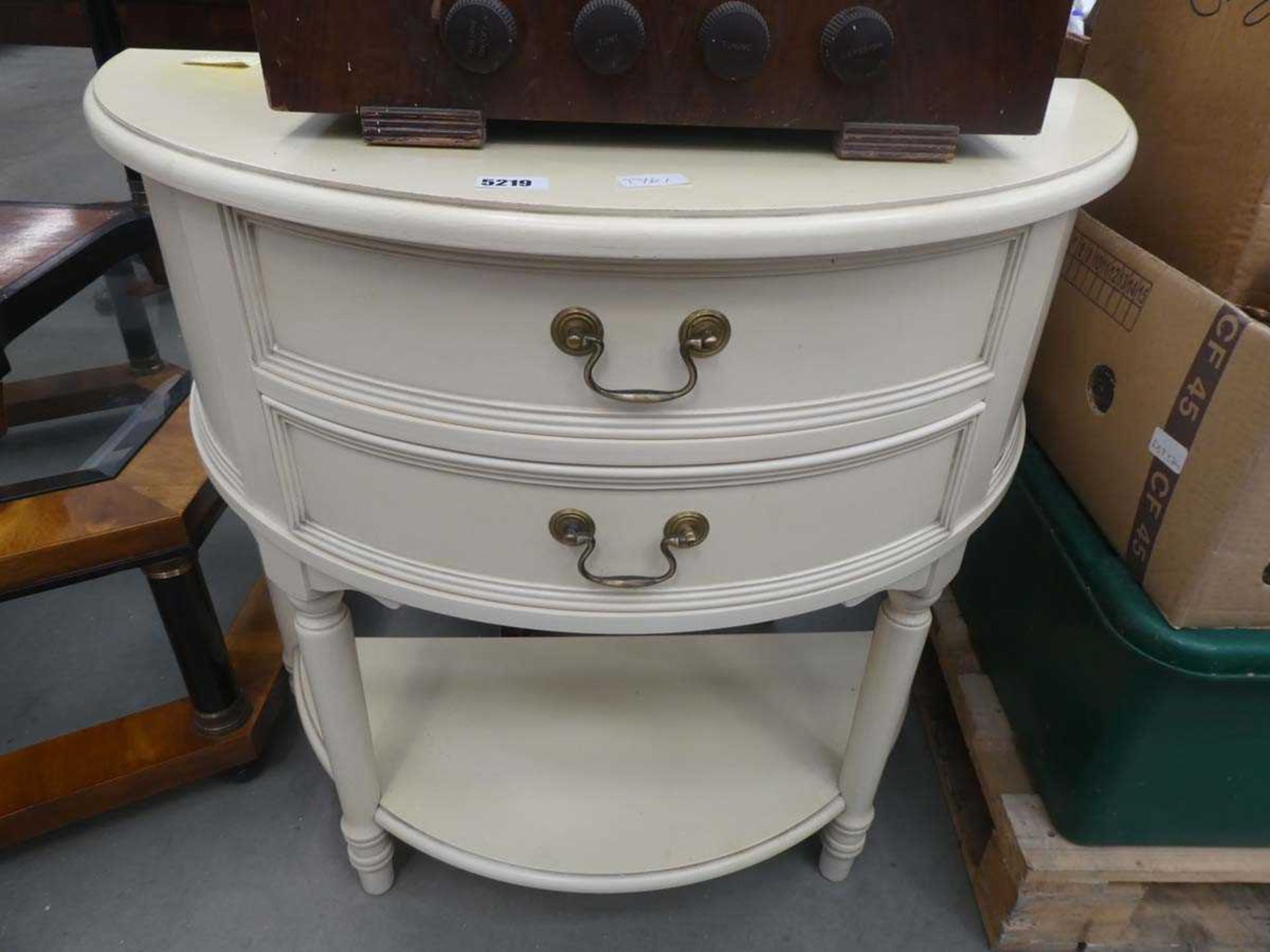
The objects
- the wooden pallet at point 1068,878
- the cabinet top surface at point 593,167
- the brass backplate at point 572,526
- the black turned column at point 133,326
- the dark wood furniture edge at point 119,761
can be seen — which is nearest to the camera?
the cabinet top surface at point 593,167

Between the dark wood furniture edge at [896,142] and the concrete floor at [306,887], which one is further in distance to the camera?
the concrete floor at [306,887]

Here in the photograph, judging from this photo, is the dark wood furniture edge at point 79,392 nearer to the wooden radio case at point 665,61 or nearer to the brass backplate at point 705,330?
the wooden radio case at point 665,61

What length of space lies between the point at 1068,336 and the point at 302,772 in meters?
0.97

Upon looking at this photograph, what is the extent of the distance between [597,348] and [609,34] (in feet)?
0.52

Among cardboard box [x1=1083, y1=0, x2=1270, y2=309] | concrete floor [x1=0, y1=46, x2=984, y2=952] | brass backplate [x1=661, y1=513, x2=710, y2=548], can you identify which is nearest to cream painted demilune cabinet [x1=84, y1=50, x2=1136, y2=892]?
brass backplate [x1=661, y1=513, x2=710, y2=548]

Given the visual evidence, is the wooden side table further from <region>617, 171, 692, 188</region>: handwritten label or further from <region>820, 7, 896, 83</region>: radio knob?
<region>820, 7, 896, 83</region>: radio knob

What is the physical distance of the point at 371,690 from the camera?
1001 mm

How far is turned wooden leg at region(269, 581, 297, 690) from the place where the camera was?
0.99 metres

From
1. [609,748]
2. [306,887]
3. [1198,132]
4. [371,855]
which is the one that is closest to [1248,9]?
[1198,132]

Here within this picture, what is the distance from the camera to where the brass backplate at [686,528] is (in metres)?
0.54

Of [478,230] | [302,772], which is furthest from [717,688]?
[478,230]

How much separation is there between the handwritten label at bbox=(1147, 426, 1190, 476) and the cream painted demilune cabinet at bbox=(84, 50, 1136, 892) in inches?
5.2

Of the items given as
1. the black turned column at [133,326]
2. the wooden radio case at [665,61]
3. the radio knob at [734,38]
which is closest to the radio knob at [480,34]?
the wooden radio case at [665,61]

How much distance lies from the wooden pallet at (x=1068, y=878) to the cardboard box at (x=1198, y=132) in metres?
0.49
